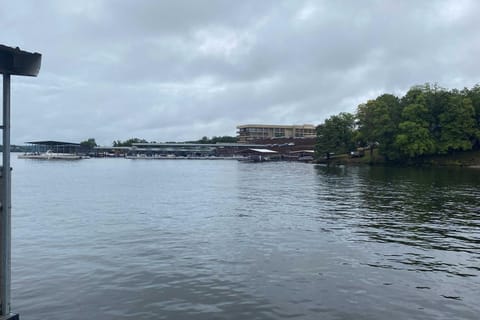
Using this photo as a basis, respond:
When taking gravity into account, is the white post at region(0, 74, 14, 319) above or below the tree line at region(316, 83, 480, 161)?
below

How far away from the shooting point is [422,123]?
115 m

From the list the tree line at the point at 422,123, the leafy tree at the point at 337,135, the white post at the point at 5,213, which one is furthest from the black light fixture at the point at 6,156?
the leafy tree at the point at 337,135

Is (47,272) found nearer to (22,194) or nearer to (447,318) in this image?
(447,318)

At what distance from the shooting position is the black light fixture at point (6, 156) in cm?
681

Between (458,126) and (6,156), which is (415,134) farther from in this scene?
(6,156)

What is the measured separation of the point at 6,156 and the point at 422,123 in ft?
401

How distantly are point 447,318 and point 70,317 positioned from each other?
10.4 m

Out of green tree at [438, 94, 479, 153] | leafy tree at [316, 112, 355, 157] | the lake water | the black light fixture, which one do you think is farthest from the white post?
leafy tree at [316, 112, 355, 157]

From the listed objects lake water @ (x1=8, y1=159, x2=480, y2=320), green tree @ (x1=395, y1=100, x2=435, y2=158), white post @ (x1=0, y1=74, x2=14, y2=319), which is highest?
green tree @ (x1=395, y1=100, x2=435, y2=158)

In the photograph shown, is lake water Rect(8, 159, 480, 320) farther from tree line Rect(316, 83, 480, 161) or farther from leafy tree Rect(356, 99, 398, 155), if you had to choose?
leafy tree Rect(356, 99, 398, 155)

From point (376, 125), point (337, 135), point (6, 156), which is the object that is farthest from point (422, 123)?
point (6, 156)

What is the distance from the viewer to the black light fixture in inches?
268

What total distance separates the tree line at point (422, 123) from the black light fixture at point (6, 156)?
112m

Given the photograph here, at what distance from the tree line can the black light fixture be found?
11246 centimetres
